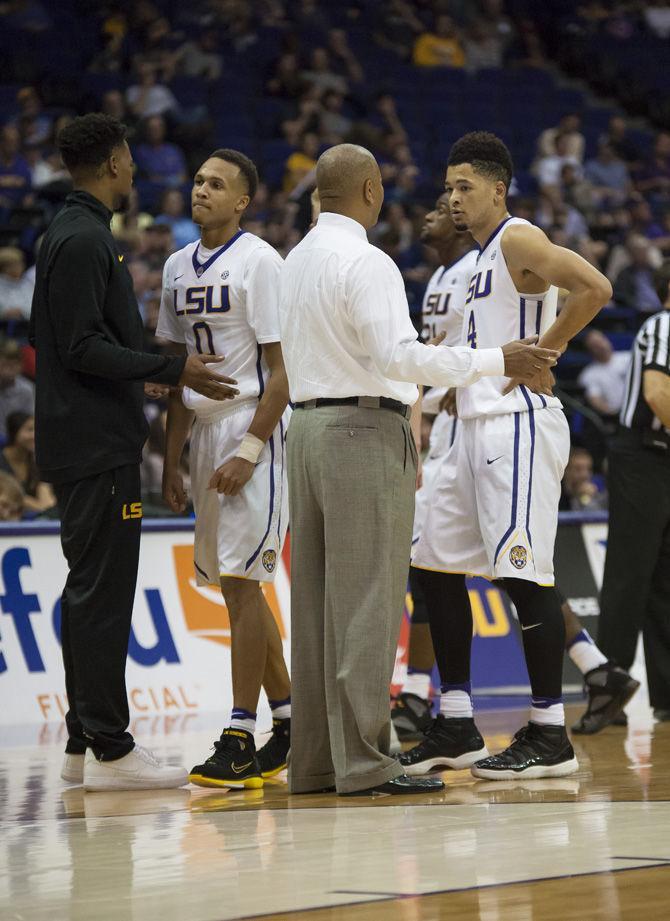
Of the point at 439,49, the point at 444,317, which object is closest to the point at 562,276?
the point at 444,317

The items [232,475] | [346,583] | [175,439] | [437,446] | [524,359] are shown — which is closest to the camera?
[346,583]

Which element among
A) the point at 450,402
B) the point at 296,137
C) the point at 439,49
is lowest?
the point at 450,402

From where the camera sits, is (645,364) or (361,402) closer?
(361,402)

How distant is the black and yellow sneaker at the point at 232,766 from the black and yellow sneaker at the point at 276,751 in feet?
0.85

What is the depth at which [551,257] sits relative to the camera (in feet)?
17.6

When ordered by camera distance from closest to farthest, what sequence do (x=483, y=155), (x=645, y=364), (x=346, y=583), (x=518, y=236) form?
(x=346, y=583)
(x=518, y=236)
(x=483, y=155)
(x=645, y=364)

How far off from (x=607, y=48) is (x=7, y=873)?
1966 cm

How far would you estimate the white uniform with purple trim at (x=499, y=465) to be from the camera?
5.43 metres

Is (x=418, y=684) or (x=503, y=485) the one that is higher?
(x=503, y=485)

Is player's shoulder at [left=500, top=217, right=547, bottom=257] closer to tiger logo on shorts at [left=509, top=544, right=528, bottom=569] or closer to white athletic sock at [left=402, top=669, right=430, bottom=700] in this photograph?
tiger logo on shorts at [left=509, top=544, right=528, bottom=569]

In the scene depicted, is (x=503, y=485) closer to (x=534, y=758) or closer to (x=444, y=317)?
(x=534, y=758)

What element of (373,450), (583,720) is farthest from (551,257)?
(583,720)

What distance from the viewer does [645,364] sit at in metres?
7.45

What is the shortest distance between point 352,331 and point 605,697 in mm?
2768
